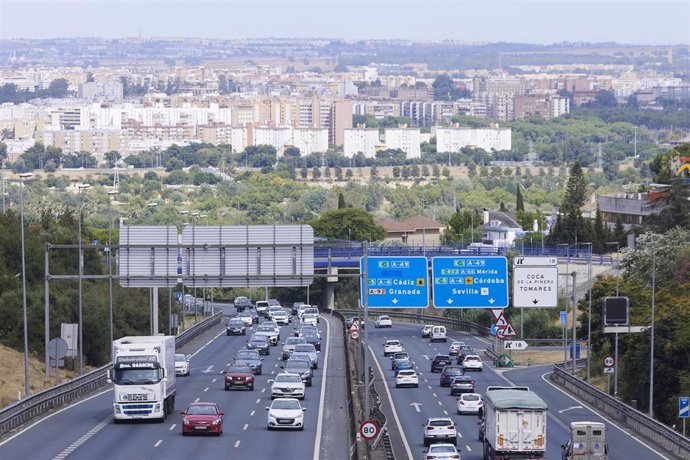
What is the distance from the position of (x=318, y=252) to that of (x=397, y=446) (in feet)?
208

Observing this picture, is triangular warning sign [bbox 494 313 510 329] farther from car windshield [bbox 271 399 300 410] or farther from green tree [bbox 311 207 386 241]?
green tree [bbox 311 207 386 241]

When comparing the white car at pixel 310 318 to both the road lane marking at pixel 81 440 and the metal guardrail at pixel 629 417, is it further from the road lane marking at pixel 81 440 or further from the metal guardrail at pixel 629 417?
the road lane marking at pixel 81 440

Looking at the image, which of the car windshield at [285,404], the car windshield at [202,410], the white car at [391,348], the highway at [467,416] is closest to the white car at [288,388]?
the highway at [467,416]

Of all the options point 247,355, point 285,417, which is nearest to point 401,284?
point 247,355

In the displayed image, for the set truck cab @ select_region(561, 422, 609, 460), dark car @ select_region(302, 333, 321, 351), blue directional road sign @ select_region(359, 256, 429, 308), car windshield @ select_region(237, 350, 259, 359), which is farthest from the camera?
dark car @ select_region(302, 333, 321, 351)

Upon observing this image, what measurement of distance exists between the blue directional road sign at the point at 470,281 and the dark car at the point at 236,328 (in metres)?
31.3

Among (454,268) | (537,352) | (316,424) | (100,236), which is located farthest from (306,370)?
(100,236)

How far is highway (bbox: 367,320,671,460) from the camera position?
5041 cm

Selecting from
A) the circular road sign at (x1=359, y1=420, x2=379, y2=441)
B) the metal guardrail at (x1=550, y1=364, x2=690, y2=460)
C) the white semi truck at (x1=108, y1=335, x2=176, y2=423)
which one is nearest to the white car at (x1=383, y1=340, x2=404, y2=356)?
the metal guardrail at (x1=550, y1=364, x2=690, y2=460)

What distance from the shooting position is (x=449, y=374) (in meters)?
71.1

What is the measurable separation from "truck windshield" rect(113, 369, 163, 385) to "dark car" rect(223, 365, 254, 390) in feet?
42.5

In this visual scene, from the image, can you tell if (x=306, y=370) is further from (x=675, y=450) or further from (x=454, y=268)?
(x=675, y=450)

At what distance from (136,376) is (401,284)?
20756 mm

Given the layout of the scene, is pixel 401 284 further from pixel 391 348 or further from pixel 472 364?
pixel 391 348
